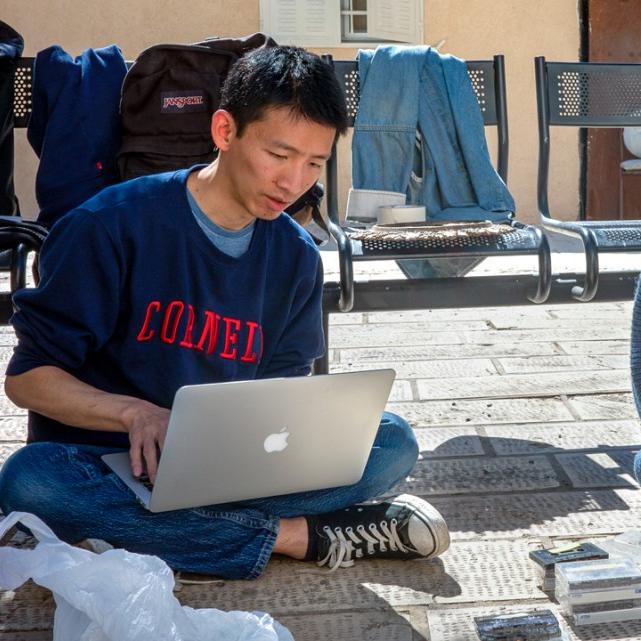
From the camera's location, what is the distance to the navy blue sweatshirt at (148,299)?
89.0 inches

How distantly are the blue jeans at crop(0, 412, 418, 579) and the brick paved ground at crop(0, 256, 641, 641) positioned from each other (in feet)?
0.22

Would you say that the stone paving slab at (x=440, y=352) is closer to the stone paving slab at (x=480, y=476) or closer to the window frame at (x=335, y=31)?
the stone paving slab at (x=480, y=476)

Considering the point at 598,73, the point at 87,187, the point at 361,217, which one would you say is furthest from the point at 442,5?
the point at 87,187

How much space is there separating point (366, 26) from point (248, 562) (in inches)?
283

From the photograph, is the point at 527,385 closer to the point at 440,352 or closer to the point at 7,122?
the point at 440,352

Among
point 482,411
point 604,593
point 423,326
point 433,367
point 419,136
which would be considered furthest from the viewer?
point 423,326

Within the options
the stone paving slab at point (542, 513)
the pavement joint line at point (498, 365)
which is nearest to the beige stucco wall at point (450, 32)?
the pavement joint line at point (498, 365)

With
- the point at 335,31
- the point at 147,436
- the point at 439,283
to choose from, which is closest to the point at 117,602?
the point at 147,436

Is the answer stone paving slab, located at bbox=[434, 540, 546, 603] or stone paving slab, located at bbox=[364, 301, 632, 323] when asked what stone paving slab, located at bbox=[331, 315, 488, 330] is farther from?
stone paving slab, located at bbox=[434, 540, 546, 603]

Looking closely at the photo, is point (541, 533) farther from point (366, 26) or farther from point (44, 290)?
point (366, 26)

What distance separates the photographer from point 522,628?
196 centimetres

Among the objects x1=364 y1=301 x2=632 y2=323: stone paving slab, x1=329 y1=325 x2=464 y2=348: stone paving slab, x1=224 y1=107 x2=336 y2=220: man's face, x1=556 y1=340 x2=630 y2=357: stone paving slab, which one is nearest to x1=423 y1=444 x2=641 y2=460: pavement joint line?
x1=224 y1=107 x2=336 y2=220: man's face

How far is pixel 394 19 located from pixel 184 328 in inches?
274

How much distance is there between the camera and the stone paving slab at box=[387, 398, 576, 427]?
3.64 m
